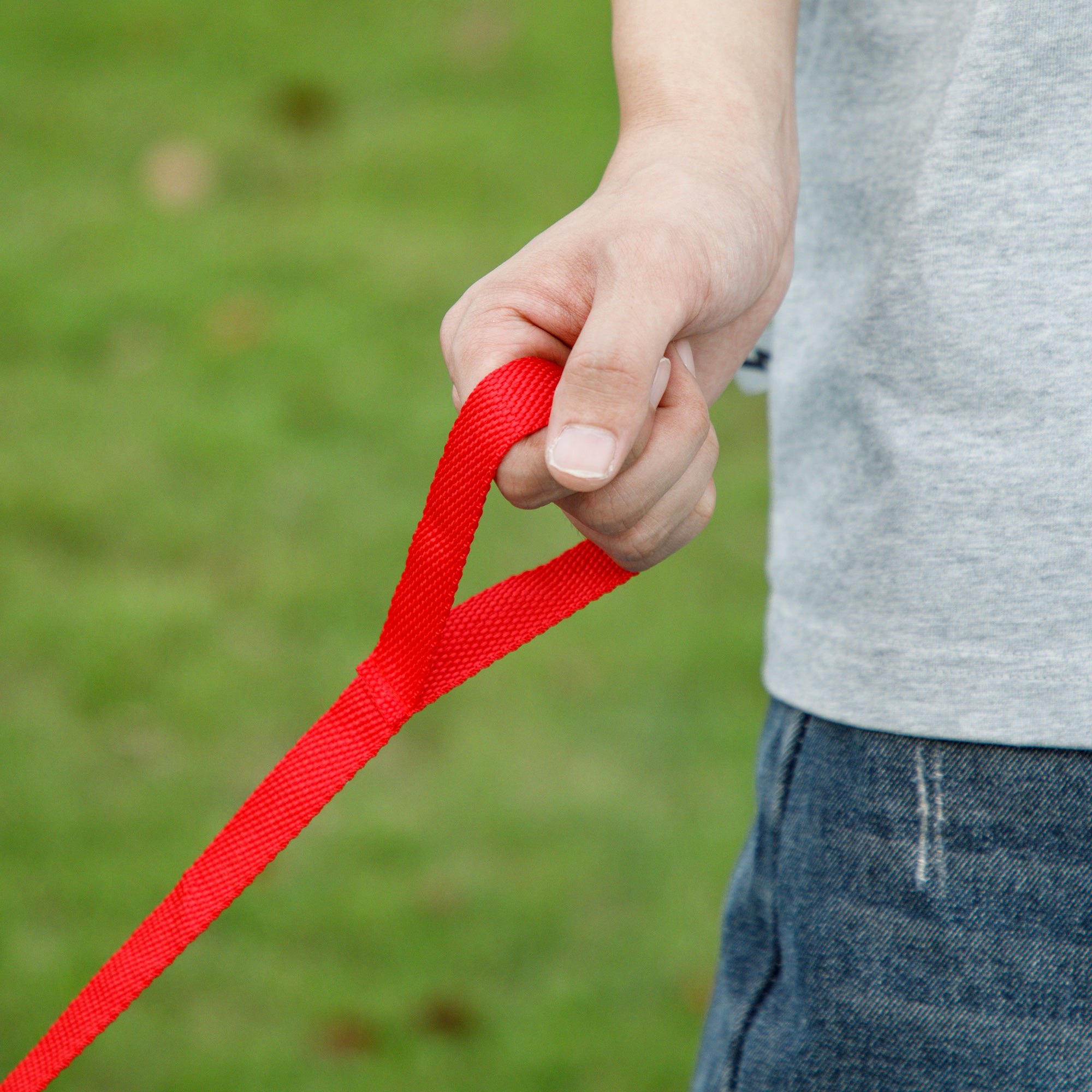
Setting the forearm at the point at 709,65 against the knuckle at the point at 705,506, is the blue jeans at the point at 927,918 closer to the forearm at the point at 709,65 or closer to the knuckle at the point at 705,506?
the knuckle at the point at 705,506

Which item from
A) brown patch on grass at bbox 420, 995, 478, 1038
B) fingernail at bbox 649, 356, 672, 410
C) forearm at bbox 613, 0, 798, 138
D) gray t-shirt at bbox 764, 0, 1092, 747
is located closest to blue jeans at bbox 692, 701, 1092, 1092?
gray t-shirt at bbox 764, 0, 1092, 747

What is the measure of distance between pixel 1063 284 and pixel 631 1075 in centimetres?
143

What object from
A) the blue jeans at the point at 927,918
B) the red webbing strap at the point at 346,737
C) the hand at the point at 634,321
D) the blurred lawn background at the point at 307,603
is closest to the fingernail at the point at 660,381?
the hand at the point at 634,321

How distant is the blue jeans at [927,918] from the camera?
0.74m

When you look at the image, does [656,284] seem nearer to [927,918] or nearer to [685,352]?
[685,352]

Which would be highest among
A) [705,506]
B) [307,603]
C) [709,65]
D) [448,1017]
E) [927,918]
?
[307,603]

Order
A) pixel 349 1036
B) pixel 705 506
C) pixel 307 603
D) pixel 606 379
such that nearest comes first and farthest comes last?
pixel 606 379
pixel 705 506
pixel 349 1036
pixel 307 603

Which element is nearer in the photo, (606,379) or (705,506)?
(606,379)

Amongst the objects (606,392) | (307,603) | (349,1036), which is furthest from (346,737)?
(307,603)

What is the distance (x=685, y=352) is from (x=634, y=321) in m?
0.13

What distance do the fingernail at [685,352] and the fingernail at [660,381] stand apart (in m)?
0.06

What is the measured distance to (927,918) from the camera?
0.77m

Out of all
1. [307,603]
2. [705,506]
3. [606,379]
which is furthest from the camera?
[307,603]

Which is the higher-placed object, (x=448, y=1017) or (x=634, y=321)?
(x=634, y=321)
